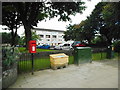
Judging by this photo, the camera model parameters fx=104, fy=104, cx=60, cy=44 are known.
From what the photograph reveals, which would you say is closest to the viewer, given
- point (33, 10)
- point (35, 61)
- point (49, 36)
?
point (35, 61)

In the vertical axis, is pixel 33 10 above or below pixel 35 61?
above

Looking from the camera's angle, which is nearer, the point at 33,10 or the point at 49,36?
the point at 33,10

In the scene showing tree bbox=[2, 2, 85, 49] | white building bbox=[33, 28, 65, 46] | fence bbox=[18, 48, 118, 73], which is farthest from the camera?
white building bbox=[33, 28, 65, 46]

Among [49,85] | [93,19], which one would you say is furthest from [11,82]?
[93,19]

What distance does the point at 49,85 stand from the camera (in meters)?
4.00

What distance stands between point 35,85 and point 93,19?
60.4 feet

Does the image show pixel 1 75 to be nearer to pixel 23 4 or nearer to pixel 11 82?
pixel 11 82

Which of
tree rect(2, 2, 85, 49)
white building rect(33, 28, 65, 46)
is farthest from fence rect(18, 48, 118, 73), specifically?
white building rect(33, 28, 65, 46)

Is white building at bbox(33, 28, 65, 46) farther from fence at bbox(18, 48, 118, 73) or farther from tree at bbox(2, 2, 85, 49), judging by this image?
fence at bbox(18, 48, 118, 73)

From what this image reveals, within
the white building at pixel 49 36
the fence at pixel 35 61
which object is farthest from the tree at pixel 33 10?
the white building at pixel 49 36

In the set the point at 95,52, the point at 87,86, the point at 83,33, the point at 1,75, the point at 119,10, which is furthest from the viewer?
the point at 83,33

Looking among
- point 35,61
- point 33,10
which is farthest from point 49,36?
point 35,61

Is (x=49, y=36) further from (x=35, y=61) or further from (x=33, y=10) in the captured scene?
(x=35, y=61)

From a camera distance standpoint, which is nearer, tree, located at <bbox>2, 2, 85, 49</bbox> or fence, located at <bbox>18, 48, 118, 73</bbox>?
fence, located at <bbox>18, 48, 118, 73</bbox>
